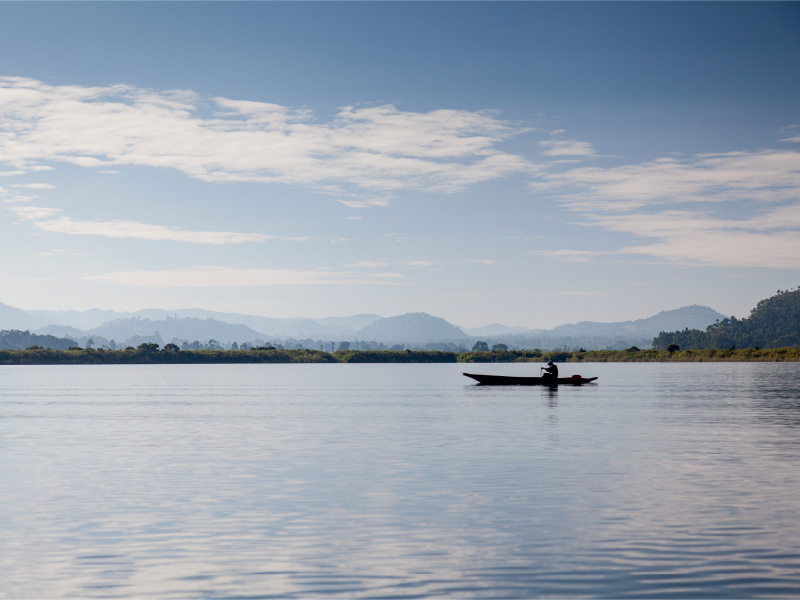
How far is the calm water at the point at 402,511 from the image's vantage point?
14.2 meters

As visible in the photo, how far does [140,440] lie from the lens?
123ft

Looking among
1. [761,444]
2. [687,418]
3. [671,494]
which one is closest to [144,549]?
[671,494]

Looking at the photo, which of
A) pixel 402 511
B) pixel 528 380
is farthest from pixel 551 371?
pixel 402 511

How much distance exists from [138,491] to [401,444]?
14.0 meters

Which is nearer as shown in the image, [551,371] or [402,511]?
[402,511]

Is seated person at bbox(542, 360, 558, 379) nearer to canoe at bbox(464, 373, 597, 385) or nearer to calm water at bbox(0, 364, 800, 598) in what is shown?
canoe at bbox(464, 373, 597, 385)

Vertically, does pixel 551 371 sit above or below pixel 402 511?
above

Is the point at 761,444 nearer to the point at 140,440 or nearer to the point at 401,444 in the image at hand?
the point at 401,444

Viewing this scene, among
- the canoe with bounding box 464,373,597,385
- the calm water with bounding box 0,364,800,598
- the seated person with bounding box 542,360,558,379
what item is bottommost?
the calm water with bounding box 0,364,800,598

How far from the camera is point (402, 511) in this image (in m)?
20.1

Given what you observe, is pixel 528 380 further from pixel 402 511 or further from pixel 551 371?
pixel 402 511

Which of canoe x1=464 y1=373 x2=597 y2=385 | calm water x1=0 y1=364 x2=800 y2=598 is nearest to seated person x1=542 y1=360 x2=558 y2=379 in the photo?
canoe x1=464 y1=373 x2=597 y2=385

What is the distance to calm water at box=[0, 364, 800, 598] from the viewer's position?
1424 cm

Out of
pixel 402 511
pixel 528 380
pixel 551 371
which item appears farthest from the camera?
pixel 528 380
